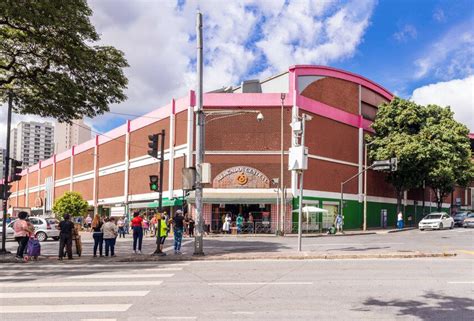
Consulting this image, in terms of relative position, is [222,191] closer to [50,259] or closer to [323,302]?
[50,259]

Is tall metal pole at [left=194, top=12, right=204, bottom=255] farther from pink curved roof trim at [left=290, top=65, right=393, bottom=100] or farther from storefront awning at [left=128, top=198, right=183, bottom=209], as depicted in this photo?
pink curved roof trim at [left=290, top=65, right=393, bottom=100]

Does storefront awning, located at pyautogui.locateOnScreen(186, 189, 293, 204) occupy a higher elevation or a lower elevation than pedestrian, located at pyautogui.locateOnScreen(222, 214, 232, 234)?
higher

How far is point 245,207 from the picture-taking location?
3772 centimetres

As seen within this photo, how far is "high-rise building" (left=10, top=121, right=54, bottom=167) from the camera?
6975 cm

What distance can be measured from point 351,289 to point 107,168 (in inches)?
1866

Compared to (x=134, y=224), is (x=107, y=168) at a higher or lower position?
higher

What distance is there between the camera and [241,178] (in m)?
38.0

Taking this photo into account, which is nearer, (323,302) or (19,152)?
(323,302)

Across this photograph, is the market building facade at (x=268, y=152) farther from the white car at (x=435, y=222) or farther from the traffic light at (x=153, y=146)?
the traffic light at (x=153, y=146)

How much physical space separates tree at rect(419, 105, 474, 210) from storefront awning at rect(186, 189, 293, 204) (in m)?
14.5

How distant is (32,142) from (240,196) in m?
52.6

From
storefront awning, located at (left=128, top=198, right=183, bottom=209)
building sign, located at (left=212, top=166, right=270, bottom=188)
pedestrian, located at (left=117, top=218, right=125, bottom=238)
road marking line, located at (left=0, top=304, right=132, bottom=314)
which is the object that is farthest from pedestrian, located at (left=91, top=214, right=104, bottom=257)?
storefront awning, located at (left=128, top=198, right=183, bottom=209)

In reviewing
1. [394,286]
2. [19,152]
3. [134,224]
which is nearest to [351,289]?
[394,286]

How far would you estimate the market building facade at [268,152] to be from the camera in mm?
37531
